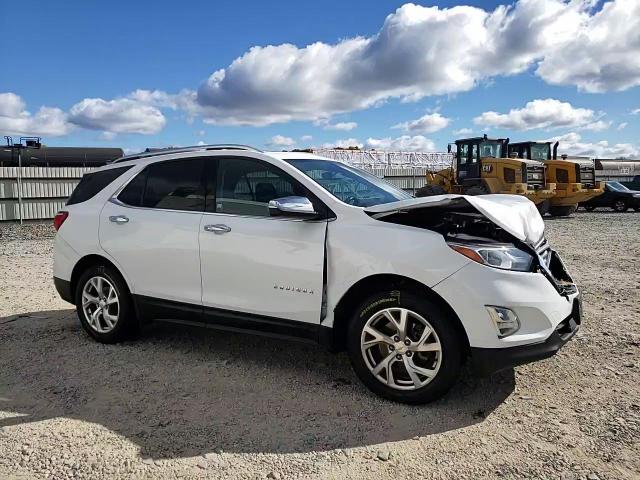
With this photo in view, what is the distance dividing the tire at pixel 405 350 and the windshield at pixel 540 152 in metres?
21.0

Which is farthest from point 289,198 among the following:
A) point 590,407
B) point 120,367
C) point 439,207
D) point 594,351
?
point 594,351

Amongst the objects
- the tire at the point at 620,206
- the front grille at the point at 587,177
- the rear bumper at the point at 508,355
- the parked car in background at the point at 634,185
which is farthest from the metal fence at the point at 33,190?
the parked car in background at the point at 634,185

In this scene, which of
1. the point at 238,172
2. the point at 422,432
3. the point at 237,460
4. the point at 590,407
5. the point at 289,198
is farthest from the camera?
the point at 238,172

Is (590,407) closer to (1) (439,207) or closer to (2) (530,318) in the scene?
(2) (530,318)

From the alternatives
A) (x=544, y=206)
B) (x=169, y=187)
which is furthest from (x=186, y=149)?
(x=544, y=206)

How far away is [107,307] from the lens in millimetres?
4941

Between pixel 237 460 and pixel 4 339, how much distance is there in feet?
11.1

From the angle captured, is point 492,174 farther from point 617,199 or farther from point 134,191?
point 134,191

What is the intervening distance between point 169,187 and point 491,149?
1787 cm

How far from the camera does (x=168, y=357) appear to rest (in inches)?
183

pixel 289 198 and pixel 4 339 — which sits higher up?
pixel 289 198

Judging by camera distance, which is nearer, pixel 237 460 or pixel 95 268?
pixel 237 460

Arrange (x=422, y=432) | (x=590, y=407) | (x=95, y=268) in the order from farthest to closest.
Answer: (x=95, y=268)
(x=590, y=407)
(x=422, y=432)

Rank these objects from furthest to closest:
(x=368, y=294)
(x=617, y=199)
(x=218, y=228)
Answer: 1. (x=617, y=199)
2. (x=218, y=228)
3. (x=368, y=294)
